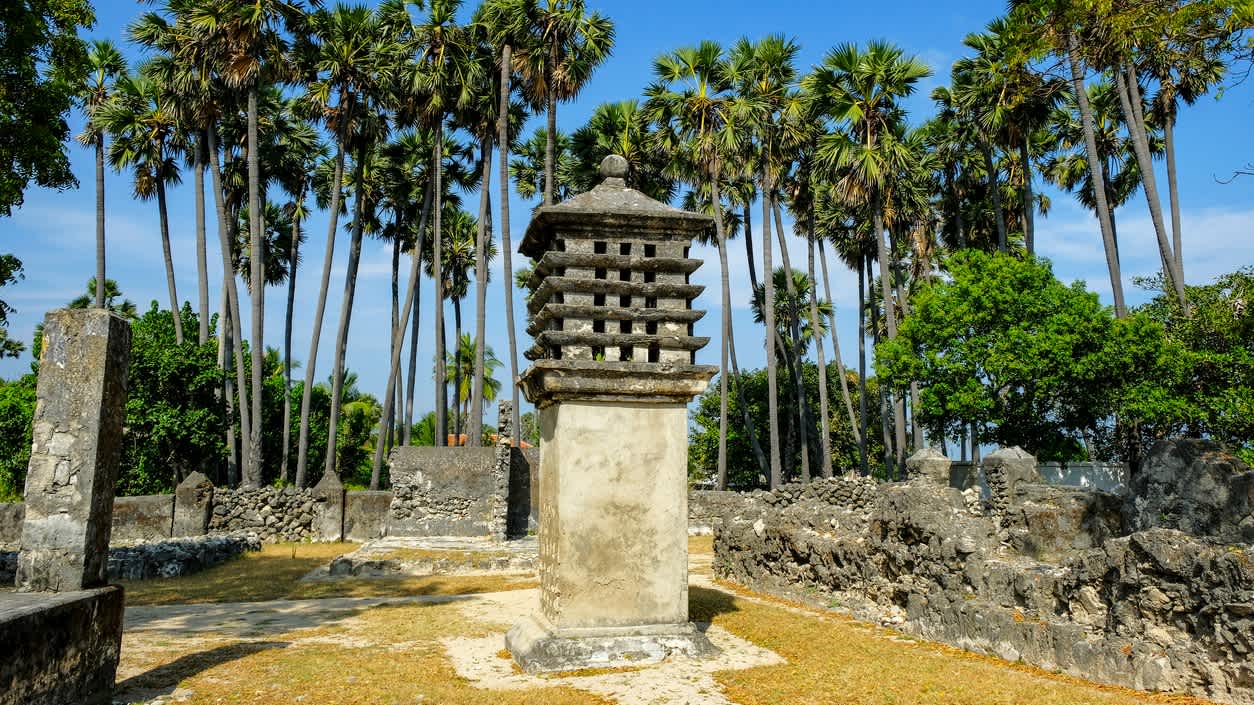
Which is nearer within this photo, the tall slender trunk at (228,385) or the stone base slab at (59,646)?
the stone base slab at (59,646)

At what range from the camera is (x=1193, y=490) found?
40.1 ft

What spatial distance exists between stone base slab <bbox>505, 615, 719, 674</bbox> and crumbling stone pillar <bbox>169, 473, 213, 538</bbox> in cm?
1689

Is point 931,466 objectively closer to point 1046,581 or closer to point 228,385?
point 1046,581

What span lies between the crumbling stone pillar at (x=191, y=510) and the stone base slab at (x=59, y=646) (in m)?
16.5

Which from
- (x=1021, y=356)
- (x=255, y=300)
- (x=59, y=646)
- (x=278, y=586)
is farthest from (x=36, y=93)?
(x=1021, y=356)

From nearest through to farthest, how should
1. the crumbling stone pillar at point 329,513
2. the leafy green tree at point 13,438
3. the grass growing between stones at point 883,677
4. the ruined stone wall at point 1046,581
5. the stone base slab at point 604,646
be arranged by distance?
the ruined stone wall at point 1046,581 → the grass growing between stones at point 883,677 → the stone base slab at point 604,646 → the crumbling stone pillar at point 329,513 → the leafy green tree at point 13,438

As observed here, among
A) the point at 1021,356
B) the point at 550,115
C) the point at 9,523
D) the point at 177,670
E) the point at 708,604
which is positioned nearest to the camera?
the point at 177,670

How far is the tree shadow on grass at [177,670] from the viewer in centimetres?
647

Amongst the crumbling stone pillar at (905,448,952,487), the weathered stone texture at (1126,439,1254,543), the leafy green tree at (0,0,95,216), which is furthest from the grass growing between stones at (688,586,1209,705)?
the leafy green tree at (0,0,95,216)

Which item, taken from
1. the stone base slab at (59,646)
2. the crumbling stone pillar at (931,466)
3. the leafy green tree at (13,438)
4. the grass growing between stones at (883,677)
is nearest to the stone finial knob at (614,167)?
the grass growing between stones at (883,677)

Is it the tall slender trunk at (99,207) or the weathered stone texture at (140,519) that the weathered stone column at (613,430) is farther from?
the tall slender trunk at (99,207)

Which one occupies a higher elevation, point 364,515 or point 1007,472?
point 1007,472

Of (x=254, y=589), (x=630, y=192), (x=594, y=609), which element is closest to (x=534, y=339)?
(x=630, y=192)

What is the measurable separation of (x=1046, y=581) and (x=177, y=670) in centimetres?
789
